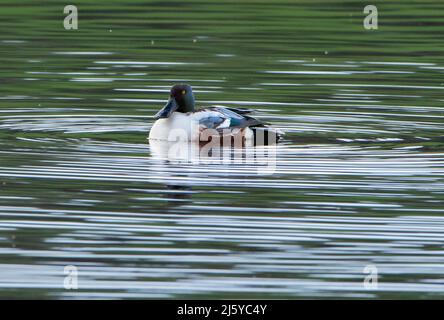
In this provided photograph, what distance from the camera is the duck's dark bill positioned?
17062 millimetres

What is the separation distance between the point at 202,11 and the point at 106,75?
29.3ft

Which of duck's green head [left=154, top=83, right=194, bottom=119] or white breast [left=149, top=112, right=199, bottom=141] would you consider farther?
duck's green head [left=154, top=83, right=194, bottom=119]

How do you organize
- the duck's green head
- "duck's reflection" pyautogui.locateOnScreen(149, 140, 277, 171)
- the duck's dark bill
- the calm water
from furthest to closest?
the duck's green head, the duck's dark bill, "duck's reflection" pyautogui.locateOnScreen(149, 140, 277, 171), the calm water

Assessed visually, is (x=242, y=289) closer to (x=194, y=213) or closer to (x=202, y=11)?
(x=194, y=213)

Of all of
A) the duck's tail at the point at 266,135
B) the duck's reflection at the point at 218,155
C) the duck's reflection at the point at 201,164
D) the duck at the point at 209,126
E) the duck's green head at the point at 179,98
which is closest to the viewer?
the duck's reflection at the point at 201,164

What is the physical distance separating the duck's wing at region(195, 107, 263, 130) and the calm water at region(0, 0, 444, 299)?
790mm

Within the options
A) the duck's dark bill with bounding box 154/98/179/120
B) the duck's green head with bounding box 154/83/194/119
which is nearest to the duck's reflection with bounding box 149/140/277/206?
the duck's dark bill with bounding box 154/98/179/120

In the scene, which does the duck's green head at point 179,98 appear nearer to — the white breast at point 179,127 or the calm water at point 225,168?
the white breast at point 179,127

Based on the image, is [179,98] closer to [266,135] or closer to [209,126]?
[209,126]

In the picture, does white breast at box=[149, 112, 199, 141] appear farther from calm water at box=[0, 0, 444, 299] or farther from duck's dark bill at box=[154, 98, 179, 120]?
calm water at box=[0, 0, 444, 299]

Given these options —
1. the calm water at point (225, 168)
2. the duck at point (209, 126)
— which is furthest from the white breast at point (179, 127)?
the calm water at point (225, 168)

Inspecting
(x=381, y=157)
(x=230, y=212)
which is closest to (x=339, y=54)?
(x=381, y=157)

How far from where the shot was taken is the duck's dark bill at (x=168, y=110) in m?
17.1

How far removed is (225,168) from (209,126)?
2.35m
